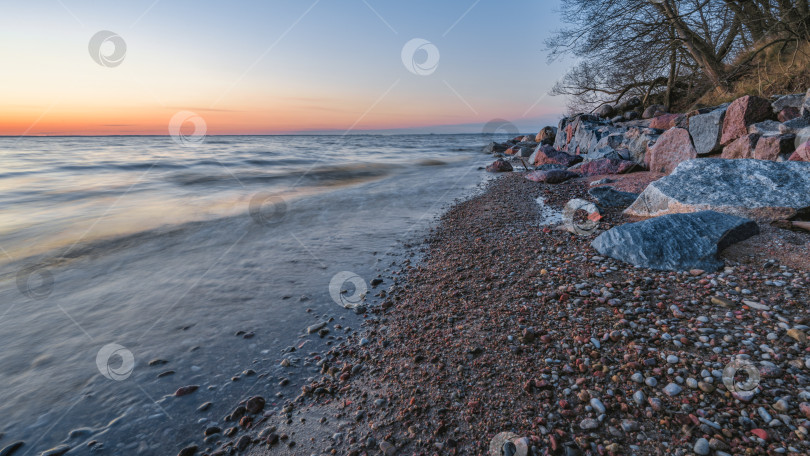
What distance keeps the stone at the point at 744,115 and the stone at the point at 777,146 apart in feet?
4.20

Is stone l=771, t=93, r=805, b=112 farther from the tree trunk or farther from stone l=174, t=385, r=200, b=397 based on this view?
stone l=174, t=385, r=200, b=397

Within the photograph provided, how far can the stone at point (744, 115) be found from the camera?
7.62 meters

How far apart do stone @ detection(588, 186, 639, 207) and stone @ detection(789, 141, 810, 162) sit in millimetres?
2262

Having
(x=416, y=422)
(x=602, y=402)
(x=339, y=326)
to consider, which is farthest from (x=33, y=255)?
(x=602, y=402)

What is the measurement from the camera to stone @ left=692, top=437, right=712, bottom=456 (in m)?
1.75

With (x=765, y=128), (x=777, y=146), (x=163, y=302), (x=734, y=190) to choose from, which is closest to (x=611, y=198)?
(x=734, y=190)

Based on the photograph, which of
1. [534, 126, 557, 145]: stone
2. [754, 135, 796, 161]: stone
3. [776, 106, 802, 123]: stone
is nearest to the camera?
[754, 135, 796, 161]: stone

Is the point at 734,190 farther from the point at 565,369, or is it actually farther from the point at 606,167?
the point at 606,167

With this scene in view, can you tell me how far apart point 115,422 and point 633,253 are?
4948 mm

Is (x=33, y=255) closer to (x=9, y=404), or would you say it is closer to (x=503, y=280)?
(x=9, y=404)

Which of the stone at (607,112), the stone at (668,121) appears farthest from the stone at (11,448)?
the stone at (607,112)

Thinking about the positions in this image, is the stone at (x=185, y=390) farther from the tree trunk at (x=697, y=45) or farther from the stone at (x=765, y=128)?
the tree trunk at (x=697, y=45)

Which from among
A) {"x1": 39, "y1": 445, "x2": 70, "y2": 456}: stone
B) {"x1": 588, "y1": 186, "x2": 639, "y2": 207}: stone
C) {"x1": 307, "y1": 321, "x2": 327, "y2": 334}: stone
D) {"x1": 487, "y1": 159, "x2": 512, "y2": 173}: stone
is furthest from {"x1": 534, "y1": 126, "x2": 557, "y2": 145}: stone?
{"x1": 39, "y1": 445, "x2": 70, "y2": 456}: stone

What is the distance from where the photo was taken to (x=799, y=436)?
1.74m
